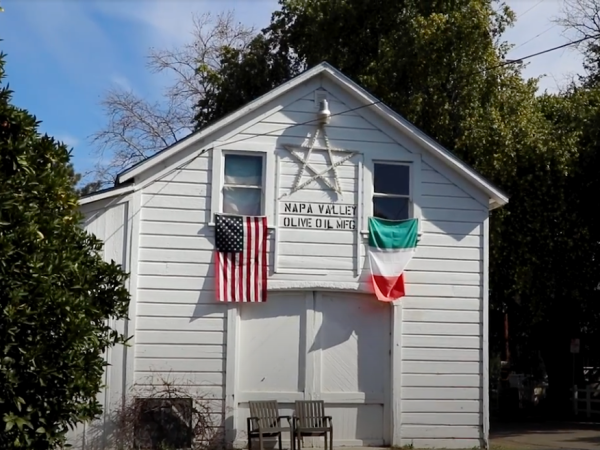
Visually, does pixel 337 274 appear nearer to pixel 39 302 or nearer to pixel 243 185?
pixel 243 185

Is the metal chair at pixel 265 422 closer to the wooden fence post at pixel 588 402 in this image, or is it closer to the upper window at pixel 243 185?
the upper window at pixel 243 185

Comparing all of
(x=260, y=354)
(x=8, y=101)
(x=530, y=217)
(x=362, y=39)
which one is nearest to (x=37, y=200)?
(x=8, y=101)

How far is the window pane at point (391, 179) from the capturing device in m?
15.6

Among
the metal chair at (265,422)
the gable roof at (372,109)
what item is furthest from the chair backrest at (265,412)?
the gable roof at (372,109)

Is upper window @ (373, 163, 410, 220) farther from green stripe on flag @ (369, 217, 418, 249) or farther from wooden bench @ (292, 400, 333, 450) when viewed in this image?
wooden bench @ (292, 400, 333, 450)

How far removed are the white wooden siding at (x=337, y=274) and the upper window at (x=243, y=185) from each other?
31 centimetres

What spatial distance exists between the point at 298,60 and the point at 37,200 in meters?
21.0

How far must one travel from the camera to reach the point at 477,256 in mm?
15688

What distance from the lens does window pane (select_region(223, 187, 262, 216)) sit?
49.2ft

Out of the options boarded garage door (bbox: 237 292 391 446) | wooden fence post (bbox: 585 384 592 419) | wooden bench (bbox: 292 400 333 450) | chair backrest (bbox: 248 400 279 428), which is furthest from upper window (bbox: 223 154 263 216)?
wooden fence post (bbox: 585 384 592 419)

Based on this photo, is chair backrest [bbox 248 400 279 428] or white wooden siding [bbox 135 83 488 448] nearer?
chair backrest [bbox 248 400 279 428]

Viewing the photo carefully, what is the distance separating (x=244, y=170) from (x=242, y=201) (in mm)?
535

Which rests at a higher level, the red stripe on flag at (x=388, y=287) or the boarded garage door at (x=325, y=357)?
the red stripe on flag at (x=388, y=287)

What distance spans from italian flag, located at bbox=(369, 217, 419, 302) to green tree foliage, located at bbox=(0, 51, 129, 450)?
22.0 ft
